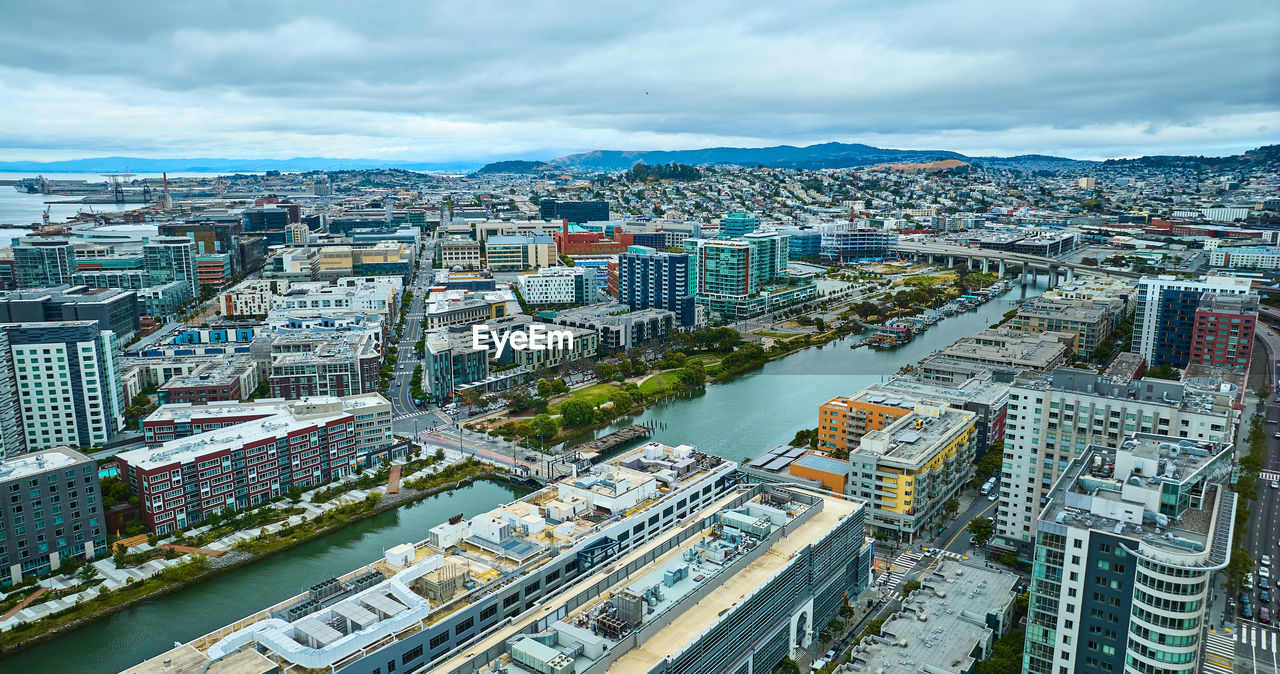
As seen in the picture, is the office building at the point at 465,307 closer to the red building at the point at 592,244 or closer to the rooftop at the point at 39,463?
the rooftop at the point at 39,463

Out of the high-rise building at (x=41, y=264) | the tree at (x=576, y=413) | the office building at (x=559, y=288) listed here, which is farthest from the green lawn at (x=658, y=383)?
the high-rise building at (x=41, y=264)

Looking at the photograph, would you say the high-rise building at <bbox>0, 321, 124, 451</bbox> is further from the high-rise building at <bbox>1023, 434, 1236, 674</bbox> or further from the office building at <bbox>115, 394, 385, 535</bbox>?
the high-rise building at <bbox>1023, 434, 1236, 674</bbox>

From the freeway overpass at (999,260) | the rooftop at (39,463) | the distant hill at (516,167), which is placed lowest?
the rooftop at (39,463)

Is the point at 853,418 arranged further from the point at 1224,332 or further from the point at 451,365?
the point at 1224,332

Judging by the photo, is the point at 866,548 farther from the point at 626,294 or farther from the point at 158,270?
the point at 158,270

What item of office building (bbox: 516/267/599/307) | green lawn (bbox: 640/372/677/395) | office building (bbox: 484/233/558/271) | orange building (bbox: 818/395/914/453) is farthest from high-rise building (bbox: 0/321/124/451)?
office building (bbox: 484/233/558/271)

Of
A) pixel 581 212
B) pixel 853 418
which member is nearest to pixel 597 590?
pixel 853 418

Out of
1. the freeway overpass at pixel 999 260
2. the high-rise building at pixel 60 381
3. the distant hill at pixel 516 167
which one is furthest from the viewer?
the distant hill at pixel 516 167
